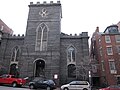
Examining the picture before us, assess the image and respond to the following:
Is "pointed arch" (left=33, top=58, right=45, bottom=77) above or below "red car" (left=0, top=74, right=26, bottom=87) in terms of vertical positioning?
above

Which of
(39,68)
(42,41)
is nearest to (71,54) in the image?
(42,41)

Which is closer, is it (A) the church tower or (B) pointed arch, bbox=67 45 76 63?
(A) the church tower

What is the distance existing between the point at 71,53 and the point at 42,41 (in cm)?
640

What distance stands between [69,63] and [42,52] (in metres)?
5.70

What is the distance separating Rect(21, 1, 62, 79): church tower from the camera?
25.0m

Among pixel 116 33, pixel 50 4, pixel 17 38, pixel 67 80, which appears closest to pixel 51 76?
pixel 67 80

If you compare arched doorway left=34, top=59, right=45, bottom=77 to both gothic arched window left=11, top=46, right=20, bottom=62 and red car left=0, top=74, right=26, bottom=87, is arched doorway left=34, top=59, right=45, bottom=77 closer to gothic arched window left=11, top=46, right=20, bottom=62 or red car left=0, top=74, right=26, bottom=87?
gothic arched window left=11, top=46, right=20, bottom=62

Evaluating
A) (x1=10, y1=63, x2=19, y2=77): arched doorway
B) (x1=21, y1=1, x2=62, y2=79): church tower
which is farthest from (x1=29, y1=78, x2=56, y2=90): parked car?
(x1=10, y1=63, x2=19, y2=77): arched doorway

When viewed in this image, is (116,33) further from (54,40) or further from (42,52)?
(42,52)

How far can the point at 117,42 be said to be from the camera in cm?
3020

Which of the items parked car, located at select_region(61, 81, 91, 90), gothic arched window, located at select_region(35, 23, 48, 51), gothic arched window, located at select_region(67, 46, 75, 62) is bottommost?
parked car, located at select_region(61, 81, 91, 90)

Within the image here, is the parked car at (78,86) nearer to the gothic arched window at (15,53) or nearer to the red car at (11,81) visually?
the red car at (11,81)

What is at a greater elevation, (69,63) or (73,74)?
(69,63)

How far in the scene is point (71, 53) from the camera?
1049 inches
